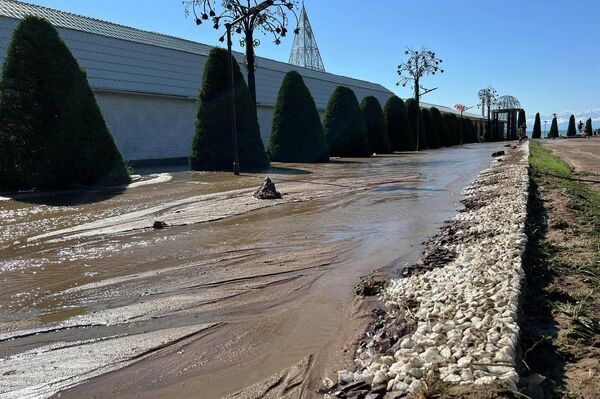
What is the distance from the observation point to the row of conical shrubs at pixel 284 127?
18766 millimetres

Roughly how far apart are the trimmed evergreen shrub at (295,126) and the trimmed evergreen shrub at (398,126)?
1635 cm

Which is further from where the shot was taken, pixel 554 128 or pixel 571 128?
pixel 571 128

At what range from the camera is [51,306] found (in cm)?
412

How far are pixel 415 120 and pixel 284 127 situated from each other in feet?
76.8

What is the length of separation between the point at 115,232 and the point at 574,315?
6.12m

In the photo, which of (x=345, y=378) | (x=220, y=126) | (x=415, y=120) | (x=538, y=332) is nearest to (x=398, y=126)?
(x=415, y=120)

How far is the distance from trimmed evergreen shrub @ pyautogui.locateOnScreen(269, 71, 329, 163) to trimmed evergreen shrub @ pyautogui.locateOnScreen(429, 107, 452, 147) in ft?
92.9

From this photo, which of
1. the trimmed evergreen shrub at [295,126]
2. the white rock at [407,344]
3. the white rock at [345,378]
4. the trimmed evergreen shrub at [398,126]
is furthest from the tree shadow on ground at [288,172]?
the trimmed evergreen shrub at [398,126]

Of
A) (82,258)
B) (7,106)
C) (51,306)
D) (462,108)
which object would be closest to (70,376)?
(51,306)

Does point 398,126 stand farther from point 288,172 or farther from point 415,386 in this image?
point 415,386

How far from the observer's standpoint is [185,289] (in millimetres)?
4469

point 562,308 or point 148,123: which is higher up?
point 148,123

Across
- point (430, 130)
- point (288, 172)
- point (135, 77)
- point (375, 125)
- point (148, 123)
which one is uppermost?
point (135, 77)

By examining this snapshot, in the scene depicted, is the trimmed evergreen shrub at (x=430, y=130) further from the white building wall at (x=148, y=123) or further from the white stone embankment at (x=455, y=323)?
the white stone embankment at (x=455, y=323)
